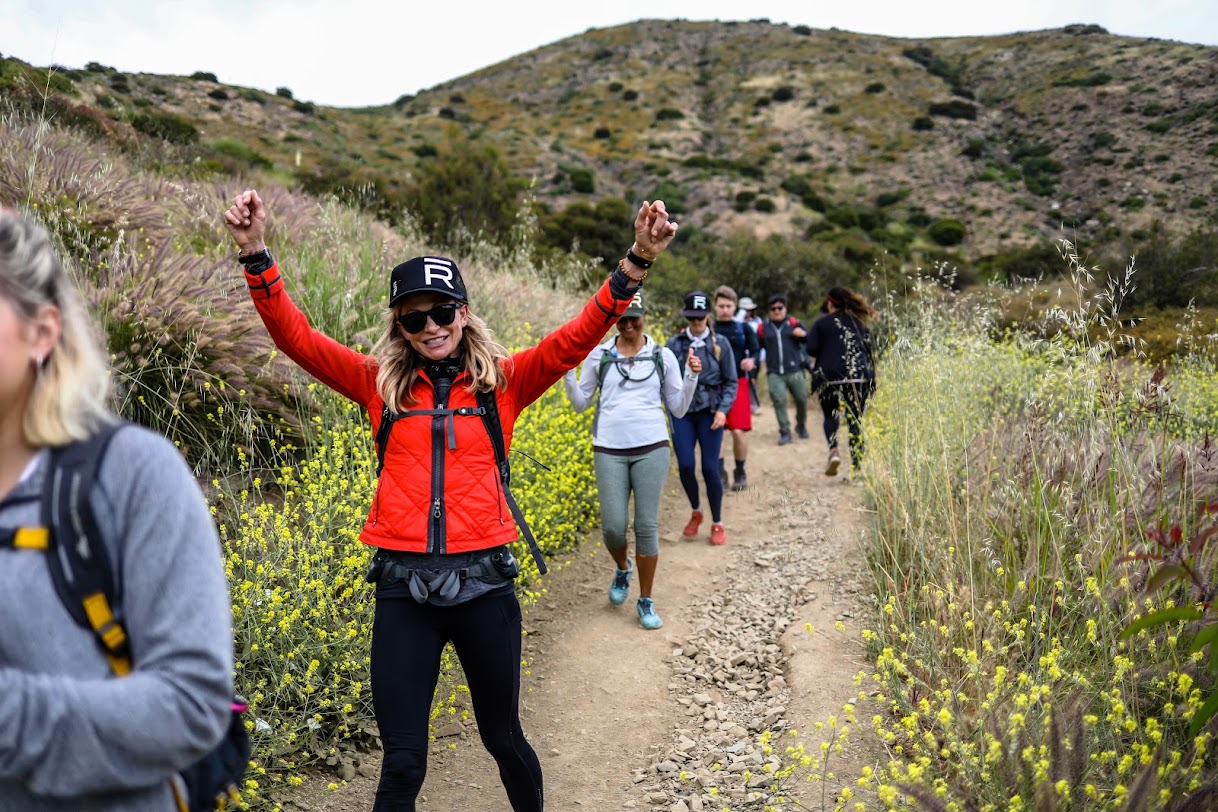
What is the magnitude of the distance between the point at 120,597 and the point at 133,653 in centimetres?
9

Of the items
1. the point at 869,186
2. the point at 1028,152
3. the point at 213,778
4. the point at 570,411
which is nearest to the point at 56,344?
the point at 213,778

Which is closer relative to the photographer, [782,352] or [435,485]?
[435,485]

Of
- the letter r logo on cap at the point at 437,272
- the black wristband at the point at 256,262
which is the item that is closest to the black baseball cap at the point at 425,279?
the letter r logo on cap at the point at 437,272

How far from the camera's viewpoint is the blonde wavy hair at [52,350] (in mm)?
1288

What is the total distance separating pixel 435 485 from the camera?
9.11ft

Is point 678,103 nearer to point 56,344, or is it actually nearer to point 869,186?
point 869,186

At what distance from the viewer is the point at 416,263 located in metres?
2.91

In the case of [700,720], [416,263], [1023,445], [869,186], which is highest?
[869,186]

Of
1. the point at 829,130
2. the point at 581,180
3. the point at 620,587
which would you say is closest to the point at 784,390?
the point at 620,587

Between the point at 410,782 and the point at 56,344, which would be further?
the point at 410,782

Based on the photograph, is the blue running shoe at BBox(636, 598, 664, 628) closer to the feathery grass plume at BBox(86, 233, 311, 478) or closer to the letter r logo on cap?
the feathery grass plume at BBox(86, 233, 311, 478)

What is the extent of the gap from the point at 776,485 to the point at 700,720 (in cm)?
505

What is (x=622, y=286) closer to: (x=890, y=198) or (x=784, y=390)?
(x=784, y=390)

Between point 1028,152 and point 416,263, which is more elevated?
point 1028,152
